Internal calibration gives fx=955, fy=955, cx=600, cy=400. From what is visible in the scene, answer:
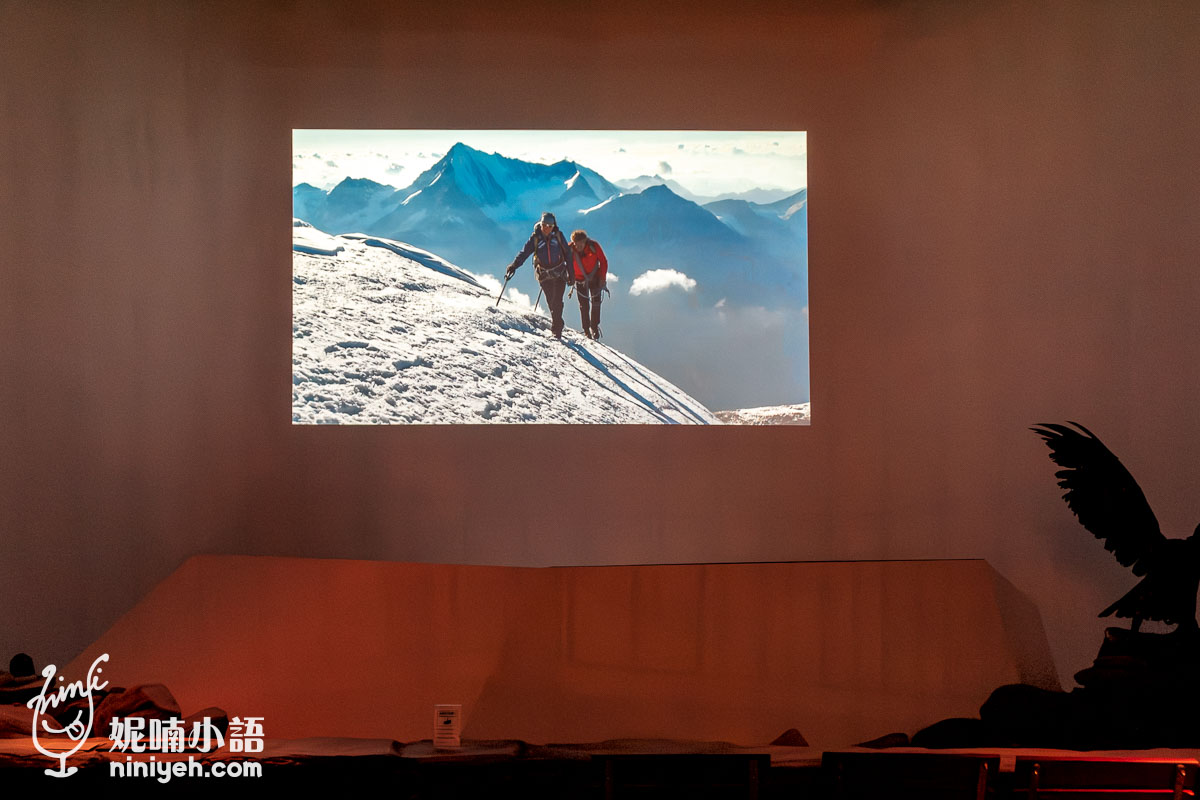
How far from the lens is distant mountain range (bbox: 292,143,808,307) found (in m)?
4.16

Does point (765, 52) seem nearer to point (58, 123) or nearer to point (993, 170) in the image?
point (993, 170)

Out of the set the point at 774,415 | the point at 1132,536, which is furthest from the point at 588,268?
the point at 1132,536

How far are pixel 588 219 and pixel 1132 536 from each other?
244cm

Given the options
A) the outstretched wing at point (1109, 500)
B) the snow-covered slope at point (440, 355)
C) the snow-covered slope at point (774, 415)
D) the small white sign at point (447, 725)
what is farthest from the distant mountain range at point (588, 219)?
the small white sign at point (447, 725)

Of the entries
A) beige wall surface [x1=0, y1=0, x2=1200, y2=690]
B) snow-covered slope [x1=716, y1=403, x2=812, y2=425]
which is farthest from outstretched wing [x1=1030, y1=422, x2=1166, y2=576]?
snow-covered slope [x1=716, y1=403, x2=812, y2=425]

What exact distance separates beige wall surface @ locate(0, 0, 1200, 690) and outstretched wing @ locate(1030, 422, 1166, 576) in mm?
682

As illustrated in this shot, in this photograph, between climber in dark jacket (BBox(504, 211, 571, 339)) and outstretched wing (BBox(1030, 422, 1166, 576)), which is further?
climber in dark jacket (BBox(504, 211, 571, 339))

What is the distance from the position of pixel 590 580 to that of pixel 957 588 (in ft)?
4.74

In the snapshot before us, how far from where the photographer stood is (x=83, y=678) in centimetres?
362

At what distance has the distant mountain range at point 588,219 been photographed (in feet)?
13.7

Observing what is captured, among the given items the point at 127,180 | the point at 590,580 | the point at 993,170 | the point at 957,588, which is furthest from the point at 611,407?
the point at 127,180

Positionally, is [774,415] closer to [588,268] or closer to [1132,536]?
[588,268]

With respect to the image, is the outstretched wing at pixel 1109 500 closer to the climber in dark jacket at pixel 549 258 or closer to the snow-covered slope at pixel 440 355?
the snow-covered slope at pixel 440 355

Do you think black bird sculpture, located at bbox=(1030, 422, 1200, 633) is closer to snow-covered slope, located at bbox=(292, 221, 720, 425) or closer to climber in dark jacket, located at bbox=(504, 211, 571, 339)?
snow-covered slope, located at bbox=(292, 221, 720, 425)
